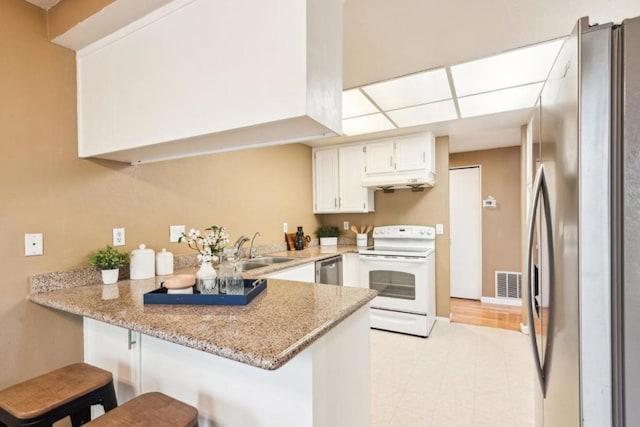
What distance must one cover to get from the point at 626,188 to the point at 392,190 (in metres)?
3.34

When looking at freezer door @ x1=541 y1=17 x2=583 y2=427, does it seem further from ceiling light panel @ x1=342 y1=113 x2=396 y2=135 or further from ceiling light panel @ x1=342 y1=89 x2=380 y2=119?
ceiling light panel @ x1=342 y1=113 x2=396 y2=135

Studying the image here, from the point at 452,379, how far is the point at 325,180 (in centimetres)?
268

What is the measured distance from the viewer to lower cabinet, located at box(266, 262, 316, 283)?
2.38 meters

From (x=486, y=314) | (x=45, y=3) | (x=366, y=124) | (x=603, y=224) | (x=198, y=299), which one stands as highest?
(x=45, y=3)

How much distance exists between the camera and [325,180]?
4.14m

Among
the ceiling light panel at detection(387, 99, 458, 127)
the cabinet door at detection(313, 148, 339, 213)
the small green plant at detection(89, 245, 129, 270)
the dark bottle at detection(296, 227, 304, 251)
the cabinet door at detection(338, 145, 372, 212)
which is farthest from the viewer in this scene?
the cabinet door at detection(313, 148, 339, 213)

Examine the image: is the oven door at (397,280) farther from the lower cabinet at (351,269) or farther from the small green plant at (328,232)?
the small green plant at (328,232)

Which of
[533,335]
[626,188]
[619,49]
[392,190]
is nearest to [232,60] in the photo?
[619,49]

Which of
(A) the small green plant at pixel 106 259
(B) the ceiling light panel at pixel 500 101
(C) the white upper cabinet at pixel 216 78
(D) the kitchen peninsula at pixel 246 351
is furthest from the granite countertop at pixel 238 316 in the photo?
(B) the ceiling light panel at pixel 500 101

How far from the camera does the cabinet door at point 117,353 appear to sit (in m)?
1.41

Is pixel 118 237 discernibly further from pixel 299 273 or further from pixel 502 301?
pixel 502 301

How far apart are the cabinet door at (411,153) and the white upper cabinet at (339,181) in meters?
0.49

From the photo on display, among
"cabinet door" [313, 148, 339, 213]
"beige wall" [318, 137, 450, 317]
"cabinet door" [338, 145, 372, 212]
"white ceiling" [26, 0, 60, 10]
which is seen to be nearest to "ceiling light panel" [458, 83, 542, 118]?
"beige wall" [318, 137, 450, 317]

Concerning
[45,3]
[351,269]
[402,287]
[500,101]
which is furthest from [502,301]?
[45,3]
